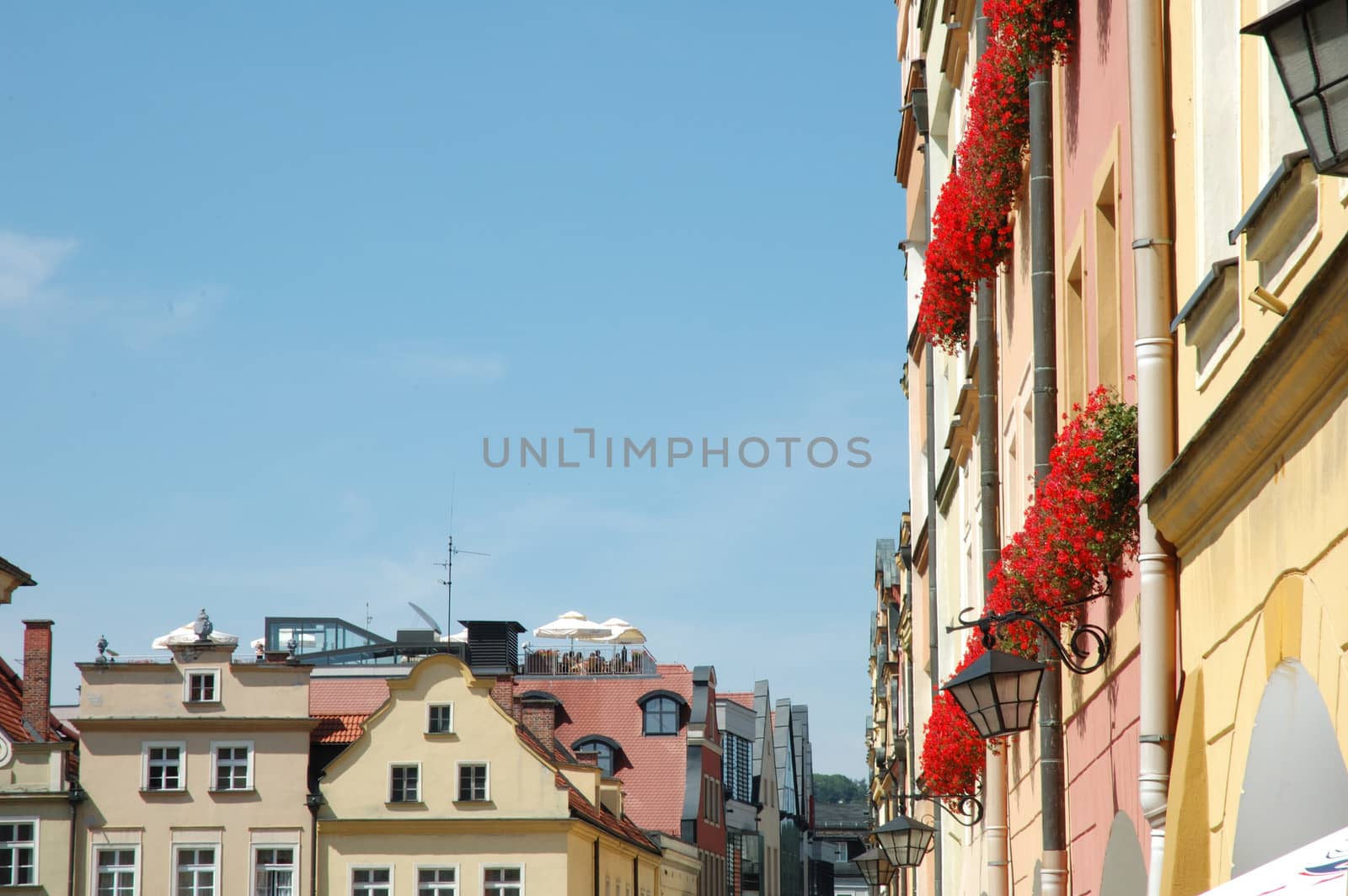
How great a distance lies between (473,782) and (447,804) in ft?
2.94

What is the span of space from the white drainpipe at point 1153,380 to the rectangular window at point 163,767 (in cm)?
4479

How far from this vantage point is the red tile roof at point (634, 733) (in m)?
66.8

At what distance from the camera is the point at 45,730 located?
51.8 metres

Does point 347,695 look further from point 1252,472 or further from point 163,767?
point 1252,472

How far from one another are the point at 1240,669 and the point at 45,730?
49091mm

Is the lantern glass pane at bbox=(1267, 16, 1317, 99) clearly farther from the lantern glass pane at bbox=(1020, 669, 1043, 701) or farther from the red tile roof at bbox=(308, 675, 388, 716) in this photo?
the red tile roof at bbox=(308, 675, 388, 716)

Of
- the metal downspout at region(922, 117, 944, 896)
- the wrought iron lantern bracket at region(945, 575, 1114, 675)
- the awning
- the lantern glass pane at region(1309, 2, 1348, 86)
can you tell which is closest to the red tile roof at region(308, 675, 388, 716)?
the metal downspout at region(922, 117, 944, 896)

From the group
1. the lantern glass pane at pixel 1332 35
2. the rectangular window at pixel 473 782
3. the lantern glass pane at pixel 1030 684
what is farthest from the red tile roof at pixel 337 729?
the lantern glass pane at pixel 1332 35

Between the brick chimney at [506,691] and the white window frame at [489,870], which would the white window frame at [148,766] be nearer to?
the white window frame at [489,870]

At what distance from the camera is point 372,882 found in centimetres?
4969

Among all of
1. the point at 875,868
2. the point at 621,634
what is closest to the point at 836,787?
the point at 621,634

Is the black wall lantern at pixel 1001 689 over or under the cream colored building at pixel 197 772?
under

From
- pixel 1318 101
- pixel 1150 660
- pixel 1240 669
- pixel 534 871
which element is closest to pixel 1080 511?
pixel 1150 660

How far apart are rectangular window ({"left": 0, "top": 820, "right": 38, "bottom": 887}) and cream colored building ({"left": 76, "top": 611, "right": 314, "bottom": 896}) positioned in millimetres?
1284
